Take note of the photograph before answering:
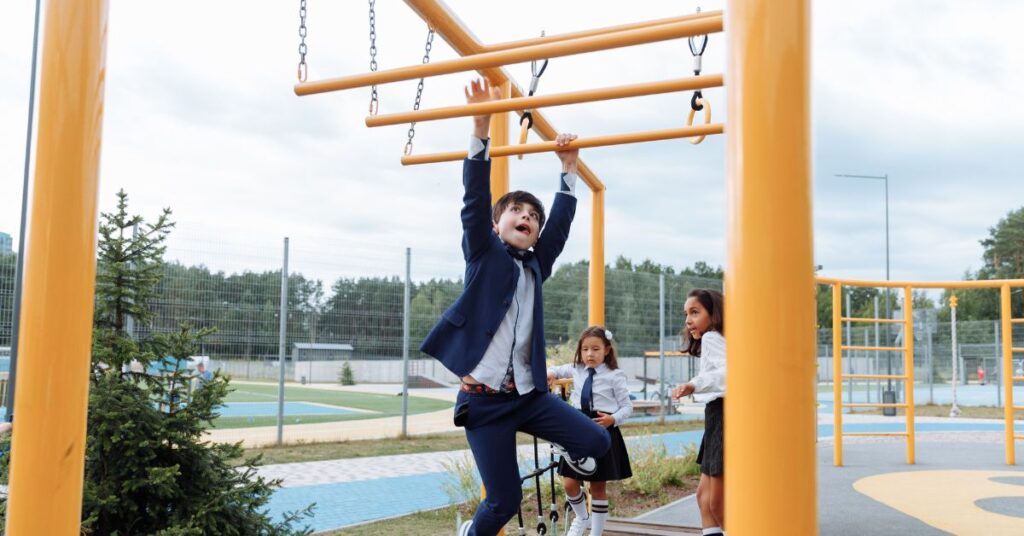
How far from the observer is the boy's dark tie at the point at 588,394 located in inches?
201

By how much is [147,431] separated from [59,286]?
1.68m

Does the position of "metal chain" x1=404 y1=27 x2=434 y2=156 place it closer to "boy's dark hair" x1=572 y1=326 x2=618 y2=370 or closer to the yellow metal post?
"boy's dark hair" x1=572 y1=326 x2=618 y2=370

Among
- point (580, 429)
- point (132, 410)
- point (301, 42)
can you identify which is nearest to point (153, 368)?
point (132, 410)

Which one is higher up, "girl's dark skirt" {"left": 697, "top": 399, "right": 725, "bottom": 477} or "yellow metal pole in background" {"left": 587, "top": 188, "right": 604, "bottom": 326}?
"yellow metal pole in background" {"left": 587, "top": 188, "right": 604, "bottom": 326}

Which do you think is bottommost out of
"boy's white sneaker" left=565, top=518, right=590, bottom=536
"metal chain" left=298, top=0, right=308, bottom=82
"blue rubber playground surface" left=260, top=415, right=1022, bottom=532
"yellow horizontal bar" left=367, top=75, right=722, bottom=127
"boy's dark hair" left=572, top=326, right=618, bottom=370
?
"blue rubber playground surface" left=260, top=415, right=1022, bottom=532

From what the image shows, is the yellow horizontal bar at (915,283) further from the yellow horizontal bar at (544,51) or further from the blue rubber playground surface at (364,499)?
the yellow horizontal bar at (544,51)

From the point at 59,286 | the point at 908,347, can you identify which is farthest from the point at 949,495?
the point at 59,286

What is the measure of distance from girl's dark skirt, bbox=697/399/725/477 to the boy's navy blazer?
126 centimetres

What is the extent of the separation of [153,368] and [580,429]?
7.03 ft

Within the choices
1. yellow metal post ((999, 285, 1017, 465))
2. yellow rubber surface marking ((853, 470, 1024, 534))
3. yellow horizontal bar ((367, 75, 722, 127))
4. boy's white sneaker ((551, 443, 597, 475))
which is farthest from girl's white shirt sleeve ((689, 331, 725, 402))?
yellow metal post ((999, 285, 1017, 465))

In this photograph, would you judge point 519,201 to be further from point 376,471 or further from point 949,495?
point 376,471

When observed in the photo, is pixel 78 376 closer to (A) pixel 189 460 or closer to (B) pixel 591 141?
(A) pixel 189 460

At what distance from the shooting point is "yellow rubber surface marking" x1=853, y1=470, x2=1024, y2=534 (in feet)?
17.2

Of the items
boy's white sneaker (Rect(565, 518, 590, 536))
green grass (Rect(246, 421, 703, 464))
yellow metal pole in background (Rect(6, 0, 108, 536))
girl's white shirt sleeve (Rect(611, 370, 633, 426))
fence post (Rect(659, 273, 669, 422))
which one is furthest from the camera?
fence post (Rect(659, 273, 669, 422))
